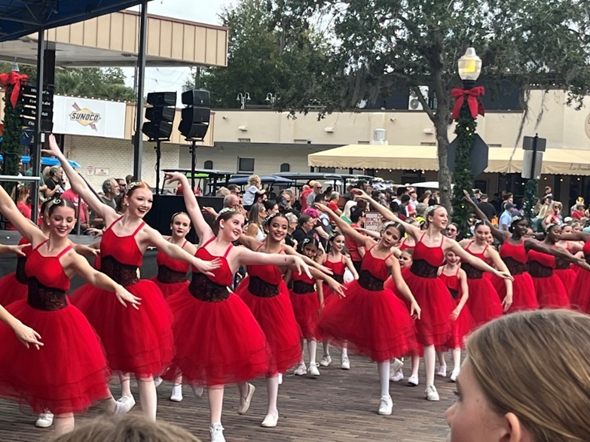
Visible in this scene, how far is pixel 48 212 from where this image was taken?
25.7 feet

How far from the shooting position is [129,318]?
8641 millimetres

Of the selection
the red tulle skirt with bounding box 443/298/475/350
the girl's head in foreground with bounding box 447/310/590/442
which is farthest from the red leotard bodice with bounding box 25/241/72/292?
the girl's head in foreground with bounding box 447/310/590/442

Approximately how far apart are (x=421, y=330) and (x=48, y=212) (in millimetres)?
5099

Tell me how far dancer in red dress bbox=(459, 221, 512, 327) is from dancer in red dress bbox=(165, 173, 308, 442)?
4806 mm

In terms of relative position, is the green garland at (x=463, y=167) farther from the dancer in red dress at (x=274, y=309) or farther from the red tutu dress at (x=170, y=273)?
the red tutu dress at (x=170, y=273)

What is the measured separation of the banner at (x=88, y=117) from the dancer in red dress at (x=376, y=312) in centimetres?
2557

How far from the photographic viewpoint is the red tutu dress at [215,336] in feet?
28.1

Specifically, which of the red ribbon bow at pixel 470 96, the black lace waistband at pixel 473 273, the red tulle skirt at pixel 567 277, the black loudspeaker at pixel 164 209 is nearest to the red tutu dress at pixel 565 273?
the red tulle skirt at pixel 567 277

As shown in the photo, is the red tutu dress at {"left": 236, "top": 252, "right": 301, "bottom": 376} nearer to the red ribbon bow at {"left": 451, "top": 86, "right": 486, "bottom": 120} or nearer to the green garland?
the green garland

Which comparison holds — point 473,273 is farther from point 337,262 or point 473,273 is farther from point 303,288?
point 303,288

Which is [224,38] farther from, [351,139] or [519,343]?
[519,343]

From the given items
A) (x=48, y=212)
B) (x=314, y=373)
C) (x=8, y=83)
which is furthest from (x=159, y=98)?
(x=48, y=212)

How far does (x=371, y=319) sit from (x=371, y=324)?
0.07 m

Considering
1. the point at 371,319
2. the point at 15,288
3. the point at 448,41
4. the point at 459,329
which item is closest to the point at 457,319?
the point at 459,329
